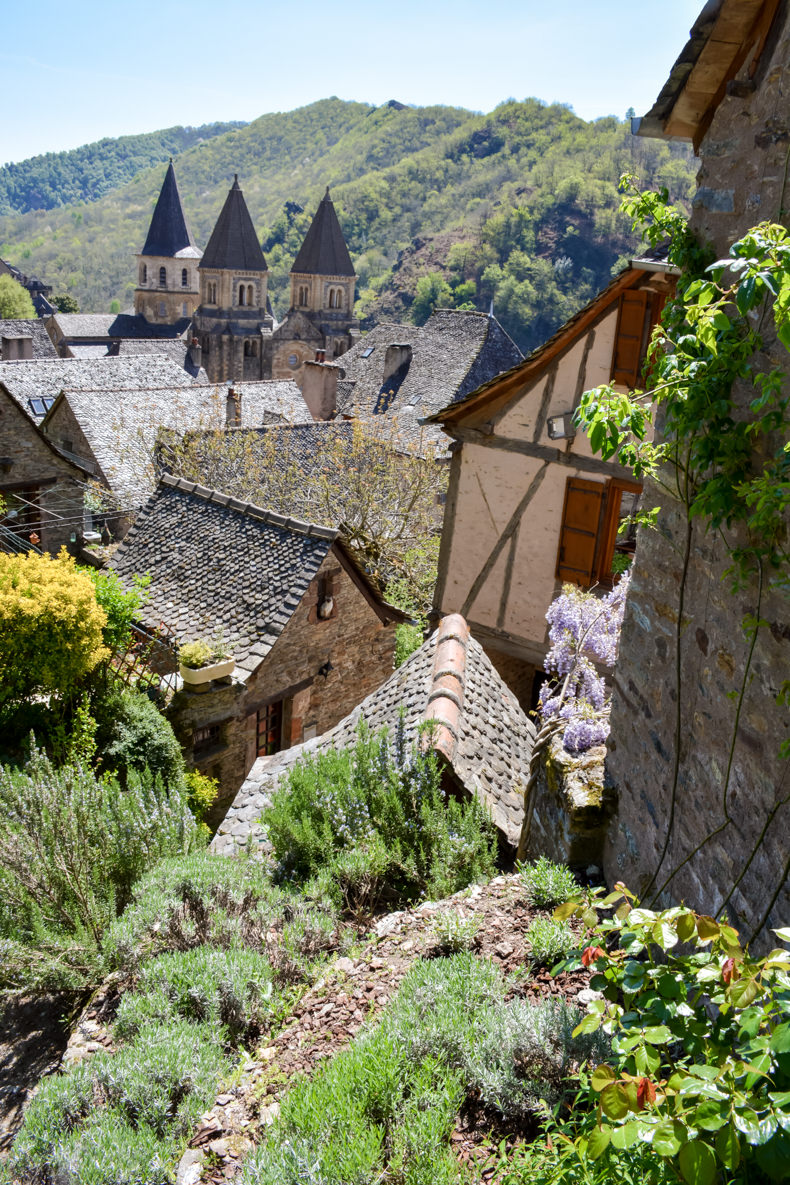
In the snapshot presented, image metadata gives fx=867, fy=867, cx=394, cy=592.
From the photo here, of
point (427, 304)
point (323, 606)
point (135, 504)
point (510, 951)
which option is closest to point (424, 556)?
point (323, 606)

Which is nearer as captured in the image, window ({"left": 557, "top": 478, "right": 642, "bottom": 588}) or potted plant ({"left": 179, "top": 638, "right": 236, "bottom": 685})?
potted plant ({"left": 179, "top": 638, "right": 236, "bottom": 685})

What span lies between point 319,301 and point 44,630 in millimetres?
55208

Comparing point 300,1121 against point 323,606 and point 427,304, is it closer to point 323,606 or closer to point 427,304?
point 323,606

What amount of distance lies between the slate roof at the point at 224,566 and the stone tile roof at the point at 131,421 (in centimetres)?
945

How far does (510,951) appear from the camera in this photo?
3893 millimetres

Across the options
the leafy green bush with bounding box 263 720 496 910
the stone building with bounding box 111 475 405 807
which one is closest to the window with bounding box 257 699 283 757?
the stone building with bounding box 111 475 405 807

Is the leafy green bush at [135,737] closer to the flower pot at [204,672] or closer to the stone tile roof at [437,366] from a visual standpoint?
the flower pot at [204,672]

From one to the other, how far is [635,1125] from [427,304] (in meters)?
84.4

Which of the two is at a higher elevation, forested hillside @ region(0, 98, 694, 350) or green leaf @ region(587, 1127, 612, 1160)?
forested hillside @ region(0, 98, 694, 350)

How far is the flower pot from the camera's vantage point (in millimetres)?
9875

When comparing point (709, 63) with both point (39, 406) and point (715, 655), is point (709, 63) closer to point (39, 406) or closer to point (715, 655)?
point (715, 655)

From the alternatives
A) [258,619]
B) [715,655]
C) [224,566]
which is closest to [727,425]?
[715,655]

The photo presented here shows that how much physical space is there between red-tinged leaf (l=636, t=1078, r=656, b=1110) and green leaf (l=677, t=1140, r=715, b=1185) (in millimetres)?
114

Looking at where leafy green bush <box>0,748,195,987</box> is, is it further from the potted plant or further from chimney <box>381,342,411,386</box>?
chimney <box>381,342,411,386</box>
